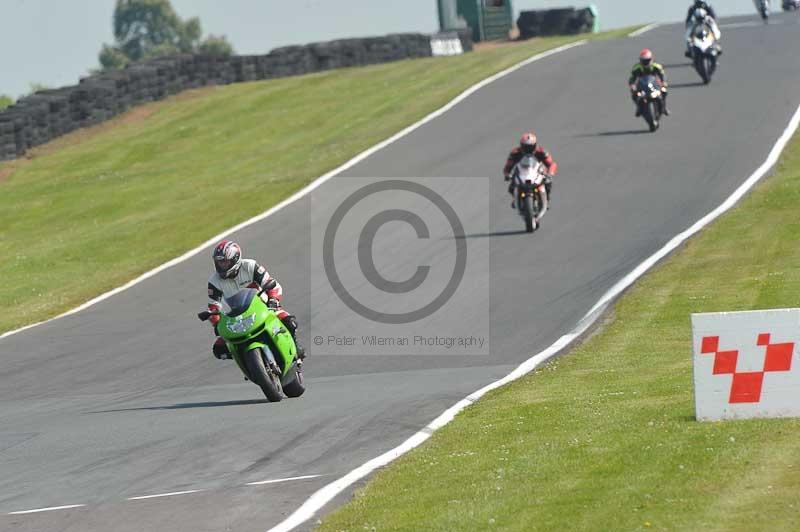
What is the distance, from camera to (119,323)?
20.8m

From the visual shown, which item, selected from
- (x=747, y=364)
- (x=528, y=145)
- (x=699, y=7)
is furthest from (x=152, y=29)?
(x=747, y=364)

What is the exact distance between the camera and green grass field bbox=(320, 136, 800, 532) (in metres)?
7.73

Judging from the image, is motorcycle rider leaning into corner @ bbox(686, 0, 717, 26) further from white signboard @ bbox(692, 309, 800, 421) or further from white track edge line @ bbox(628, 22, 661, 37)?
white signboard @ bbox(692, 309, 800, 421)

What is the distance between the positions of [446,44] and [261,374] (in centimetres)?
4286

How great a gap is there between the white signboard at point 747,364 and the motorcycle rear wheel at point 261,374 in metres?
4.80

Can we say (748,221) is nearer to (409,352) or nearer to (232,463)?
(409,352)

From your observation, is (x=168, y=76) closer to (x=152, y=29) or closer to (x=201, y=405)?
(x=201, y=405)

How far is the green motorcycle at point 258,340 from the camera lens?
13477mm

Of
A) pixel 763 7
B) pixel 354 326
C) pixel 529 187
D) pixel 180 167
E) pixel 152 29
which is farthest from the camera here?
pixel 152 29

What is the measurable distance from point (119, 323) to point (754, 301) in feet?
30.4

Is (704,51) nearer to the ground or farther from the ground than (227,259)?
farther from the ground

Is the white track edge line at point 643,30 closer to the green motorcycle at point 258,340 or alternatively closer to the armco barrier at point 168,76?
Answer: the armco barrier at point 168,76

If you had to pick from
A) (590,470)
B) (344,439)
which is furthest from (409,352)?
(590,470)

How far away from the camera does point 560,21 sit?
55.6 metres
